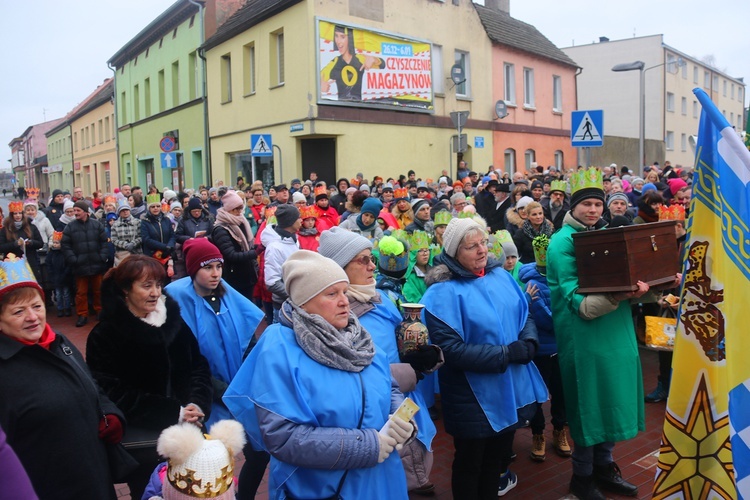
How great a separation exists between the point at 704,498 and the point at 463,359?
4.74ft

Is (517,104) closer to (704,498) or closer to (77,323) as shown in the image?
(77,323)

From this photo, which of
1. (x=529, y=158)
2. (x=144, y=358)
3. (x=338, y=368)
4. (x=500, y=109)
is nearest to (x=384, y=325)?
(x=338, y=368)

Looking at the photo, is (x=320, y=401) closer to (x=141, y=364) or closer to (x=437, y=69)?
(x=141, y=364)

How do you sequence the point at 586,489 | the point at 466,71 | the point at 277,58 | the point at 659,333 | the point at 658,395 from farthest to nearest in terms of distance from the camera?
the point at 466,71 < the point at 277,58 < the point at 658,395 < the point at 659,333 < the point at 586,489

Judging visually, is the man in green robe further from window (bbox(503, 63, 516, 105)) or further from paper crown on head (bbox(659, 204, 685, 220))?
window (bbox(503, 63, 516, 105))

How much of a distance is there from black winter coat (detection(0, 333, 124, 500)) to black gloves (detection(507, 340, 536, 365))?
2.26m

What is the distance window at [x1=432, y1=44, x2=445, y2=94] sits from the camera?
21.4 metres

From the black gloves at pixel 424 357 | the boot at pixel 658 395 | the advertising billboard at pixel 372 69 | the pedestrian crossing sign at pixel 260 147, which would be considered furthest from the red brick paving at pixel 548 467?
the advertising billboard at pixel 372 69

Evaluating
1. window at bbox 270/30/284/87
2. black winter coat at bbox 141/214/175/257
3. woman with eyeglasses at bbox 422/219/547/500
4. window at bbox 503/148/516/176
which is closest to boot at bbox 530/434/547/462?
woman with eyeglasses at bbox 422/219/547/500

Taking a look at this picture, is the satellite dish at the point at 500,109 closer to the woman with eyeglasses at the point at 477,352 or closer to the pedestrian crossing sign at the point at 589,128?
the pedestrian crossing sign at the point at 589,128

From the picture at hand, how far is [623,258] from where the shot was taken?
3.49 metres

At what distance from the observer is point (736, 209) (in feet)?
7.46

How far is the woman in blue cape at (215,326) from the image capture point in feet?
12.4

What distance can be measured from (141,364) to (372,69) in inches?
666
